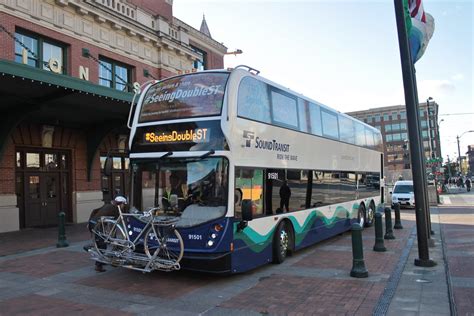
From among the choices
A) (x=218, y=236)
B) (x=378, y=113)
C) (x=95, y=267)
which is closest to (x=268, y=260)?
(x=218, y=236)

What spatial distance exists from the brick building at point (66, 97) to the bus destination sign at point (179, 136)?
13.9 ft

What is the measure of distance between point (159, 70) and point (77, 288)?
1711cm

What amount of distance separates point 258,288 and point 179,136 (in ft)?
10.0

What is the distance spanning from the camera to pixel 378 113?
129500 mm

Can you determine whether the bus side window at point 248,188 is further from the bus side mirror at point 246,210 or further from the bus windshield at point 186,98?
the bus windshield at point 186,98

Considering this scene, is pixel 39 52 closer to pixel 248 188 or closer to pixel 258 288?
pixel 248 188

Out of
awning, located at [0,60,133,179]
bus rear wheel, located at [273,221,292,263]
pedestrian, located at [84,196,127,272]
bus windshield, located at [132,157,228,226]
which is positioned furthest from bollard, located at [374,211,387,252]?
awning, located at [0,60,133,179]

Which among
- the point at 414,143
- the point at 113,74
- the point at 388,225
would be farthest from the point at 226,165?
the point at 113,74

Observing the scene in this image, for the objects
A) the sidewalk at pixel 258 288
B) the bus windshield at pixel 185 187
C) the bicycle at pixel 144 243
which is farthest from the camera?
the bus windshield at pixel 185 187

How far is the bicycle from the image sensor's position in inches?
279

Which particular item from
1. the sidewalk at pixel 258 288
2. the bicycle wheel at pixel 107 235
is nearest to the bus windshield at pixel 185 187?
the bicycle wheel at pixel 107 235

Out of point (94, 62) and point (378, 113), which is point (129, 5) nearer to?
point (94, 62)

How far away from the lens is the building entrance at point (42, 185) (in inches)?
613

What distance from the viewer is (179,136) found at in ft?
25.2
